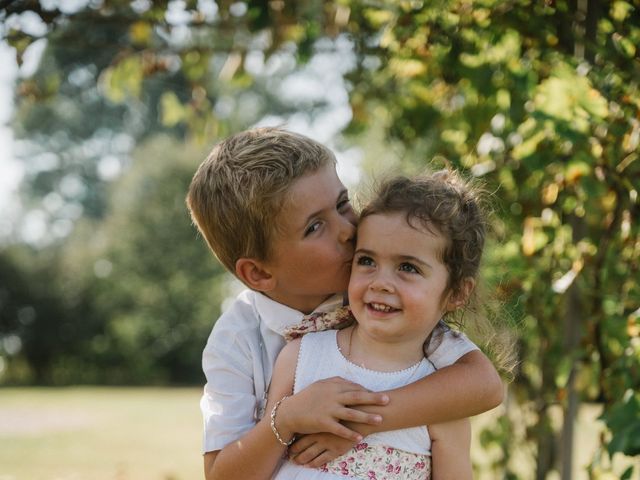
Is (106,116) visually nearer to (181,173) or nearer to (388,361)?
(181,173)

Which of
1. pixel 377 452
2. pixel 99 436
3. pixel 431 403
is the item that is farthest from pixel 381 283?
pixel 99 436

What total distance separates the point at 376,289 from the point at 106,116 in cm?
4337

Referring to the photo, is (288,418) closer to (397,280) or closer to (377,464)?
(377,464)

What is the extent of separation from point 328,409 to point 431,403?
0.26 m

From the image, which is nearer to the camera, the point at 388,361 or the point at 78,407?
the point at 388,361

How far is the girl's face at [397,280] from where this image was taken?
2.10 metres

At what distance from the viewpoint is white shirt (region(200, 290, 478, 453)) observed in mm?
2275

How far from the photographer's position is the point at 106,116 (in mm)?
43531

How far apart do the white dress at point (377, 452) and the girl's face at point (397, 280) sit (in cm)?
12

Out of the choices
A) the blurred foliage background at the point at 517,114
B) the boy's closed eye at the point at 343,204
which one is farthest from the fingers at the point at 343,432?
the blurred foliage background at the point at 517,114

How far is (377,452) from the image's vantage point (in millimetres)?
2158

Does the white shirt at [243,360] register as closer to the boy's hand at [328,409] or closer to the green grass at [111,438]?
the boy's hand at [328,409]

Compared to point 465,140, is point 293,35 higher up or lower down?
higher up

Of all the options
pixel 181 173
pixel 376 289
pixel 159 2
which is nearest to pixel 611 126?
pixel 376 289
